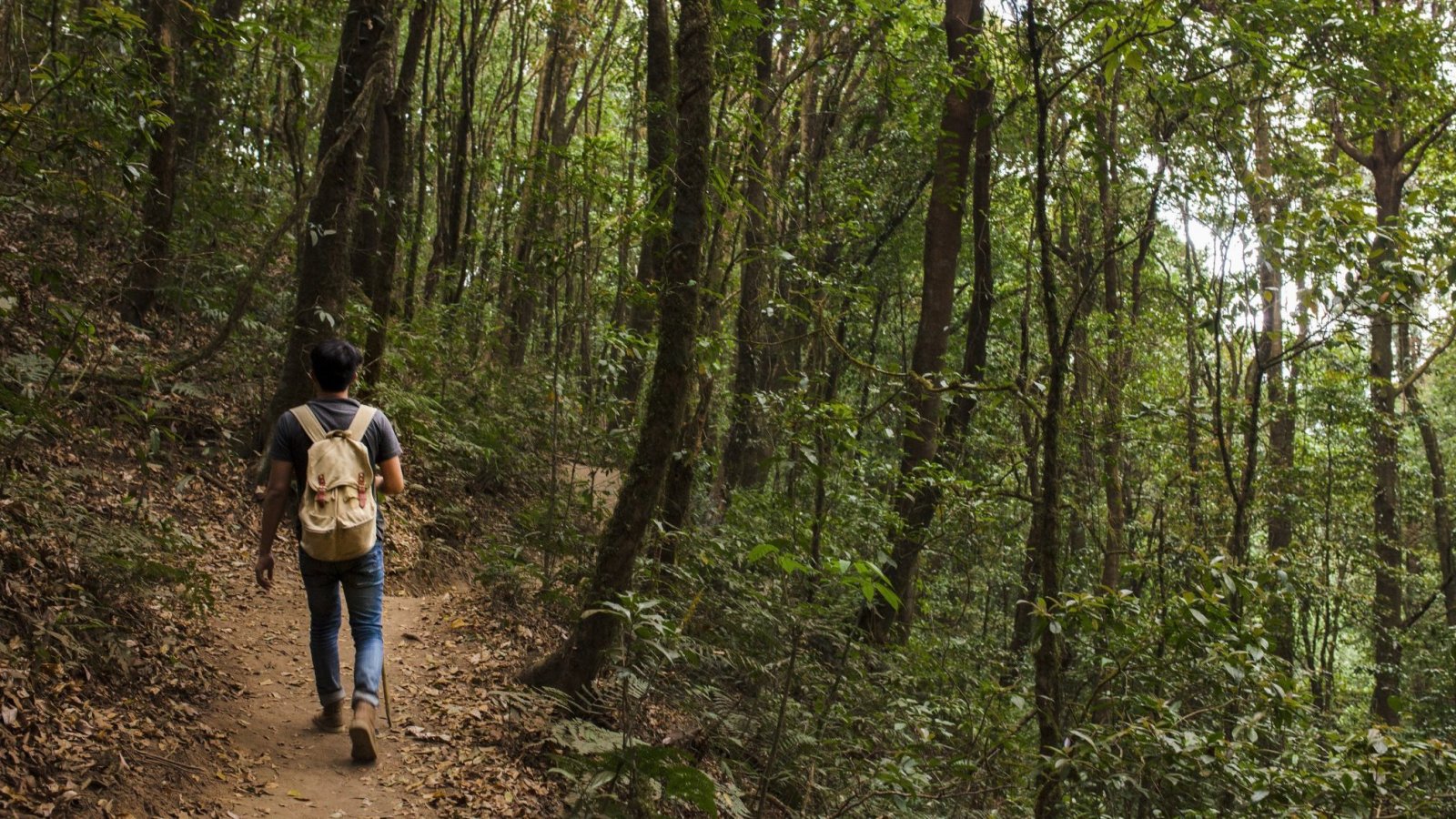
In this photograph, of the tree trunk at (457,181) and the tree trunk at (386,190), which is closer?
the tree trunk at (386,190)

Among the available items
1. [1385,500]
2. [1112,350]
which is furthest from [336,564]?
[1385,500]

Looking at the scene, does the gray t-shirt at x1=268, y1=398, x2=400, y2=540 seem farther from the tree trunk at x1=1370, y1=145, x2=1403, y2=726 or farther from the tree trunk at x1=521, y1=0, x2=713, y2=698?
the tree trunk at x1=1370, y1=145, x2=1403, y2=726

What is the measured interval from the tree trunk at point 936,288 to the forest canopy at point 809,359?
6 cm

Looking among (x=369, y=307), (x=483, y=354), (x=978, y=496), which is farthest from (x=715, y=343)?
(x=483, y=354)

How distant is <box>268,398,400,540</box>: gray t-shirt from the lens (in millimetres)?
4887

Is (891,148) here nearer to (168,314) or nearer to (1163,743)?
(168,314)

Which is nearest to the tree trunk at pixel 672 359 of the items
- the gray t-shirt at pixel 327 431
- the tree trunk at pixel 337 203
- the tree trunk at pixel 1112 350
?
the gray t-shirt at pixel 327 431

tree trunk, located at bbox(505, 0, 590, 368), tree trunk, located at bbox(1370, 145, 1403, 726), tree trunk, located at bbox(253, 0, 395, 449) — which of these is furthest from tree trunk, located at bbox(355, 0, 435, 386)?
tree trunk, located at bbox(1370, 145, 1403, 726)

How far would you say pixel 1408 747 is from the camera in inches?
221

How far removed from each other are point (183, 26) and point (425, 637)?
22.8 feet

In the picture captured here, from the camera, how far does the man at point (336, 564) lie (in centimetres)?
491

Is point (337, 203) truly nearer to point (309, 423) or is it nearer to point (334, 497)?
point (309, 423)

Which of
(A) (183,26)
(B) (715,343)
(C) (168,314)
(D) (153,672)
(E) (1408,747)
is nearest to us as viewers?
(D) (153,672)

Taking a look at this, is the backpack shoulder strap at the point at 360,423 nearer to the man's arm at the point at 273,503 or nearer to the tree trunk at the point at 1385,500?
the man's arm at the point at 273,503
